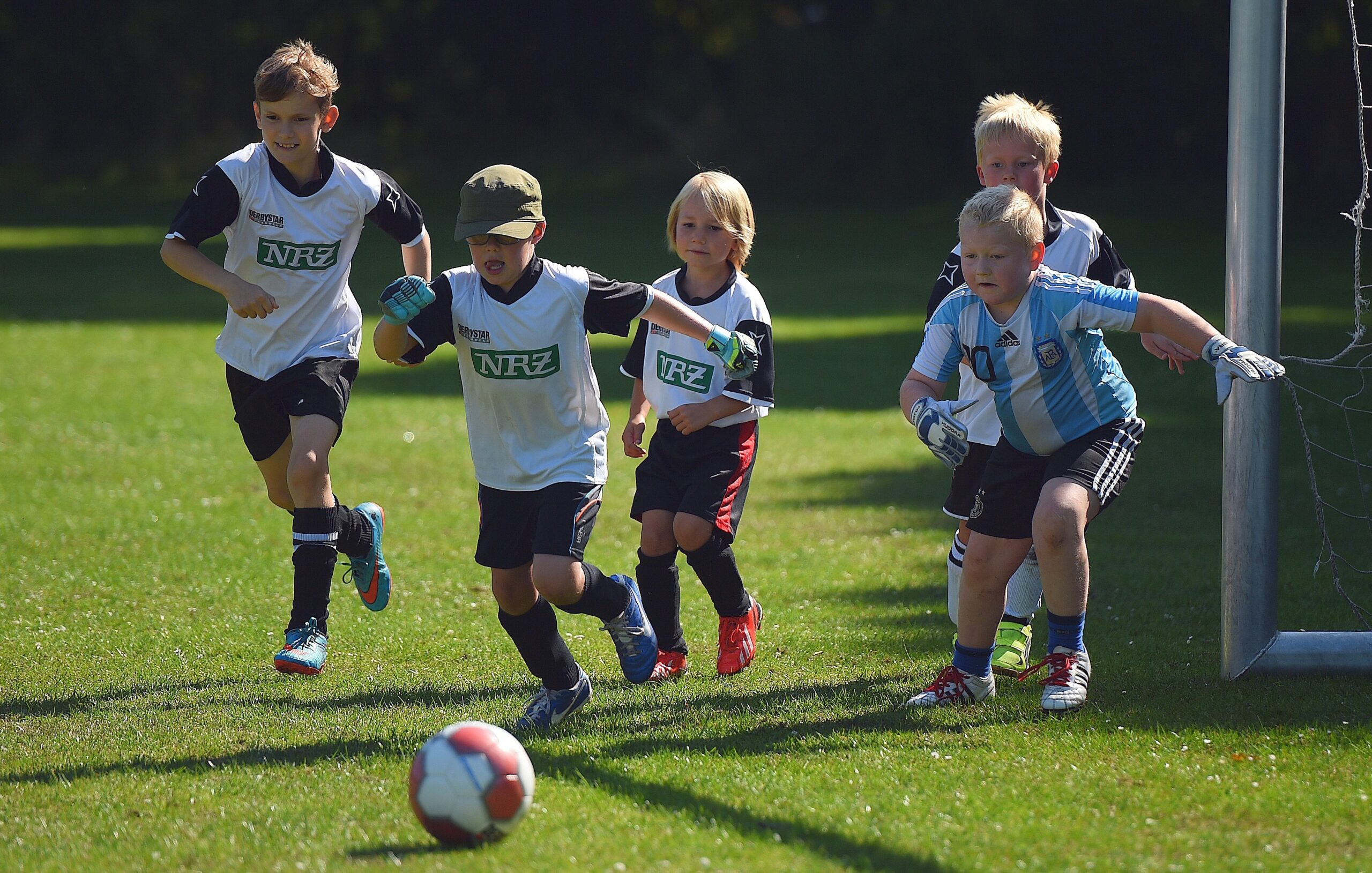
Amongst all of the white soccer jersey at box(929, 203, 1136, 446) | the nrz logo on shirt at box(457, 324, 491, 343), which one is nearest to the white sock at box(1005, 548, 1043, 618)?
the white soccer jersey at box(929, 203, 1136, 446)

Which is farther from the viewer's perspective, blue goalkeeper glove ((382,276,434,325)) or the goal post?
the goal post

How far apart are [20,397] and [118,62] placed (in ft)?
86.2

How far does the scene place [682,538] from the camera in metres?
4.88

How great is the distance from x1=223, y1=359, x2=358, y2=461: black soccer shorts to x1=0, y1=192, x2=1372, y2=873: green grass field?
81cm

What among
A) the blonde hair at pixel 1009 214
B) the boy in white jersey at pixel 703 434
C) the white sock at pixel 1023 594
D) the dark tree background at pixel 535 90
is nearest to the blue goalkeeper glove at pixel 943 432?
the blonde hair at pixel 1009 214

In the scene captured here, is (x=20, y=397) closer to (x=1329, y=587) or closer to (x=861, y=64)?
(x=1329, y=587)

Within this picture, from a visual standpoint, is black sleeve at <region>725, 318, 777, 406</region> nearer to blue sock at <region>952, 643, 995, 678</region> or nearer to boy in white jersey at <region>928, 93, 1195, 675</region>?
boy in white jersey at <region>928, 93, 1195, 675</region>

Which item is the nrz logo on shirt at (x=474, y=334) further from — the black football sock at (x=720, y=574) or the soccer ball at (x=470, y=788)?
the soccer ball at (x=470, y=788)

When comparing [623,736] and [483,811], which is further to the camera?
[623,736]

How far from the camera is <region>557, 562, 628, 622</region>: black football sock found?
4.48m

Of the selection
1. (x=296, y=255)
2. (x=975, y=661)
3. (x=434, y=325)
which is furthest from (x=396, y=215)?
(x=975, y=661)

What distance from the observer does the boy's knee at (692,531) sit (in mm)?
4859

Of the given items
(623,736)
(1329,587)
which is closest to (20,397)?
(623,736)

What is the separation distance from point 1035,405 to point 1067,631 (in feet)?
2.30
